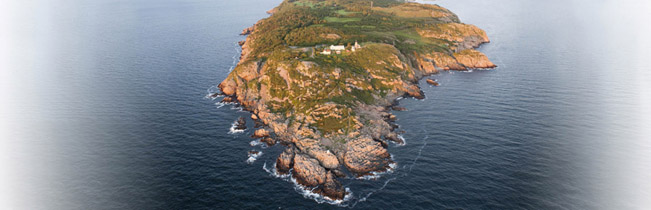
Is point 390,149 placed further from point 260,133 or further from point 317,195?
point 260,133

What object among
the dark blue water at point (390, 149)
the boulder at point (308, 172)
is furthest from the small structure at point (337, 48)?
the boulder at point (308, 172)

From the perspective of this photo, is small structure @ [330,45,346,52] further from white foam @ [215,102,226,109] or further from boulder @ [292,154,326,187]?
boulder @ [292,154,326,187]

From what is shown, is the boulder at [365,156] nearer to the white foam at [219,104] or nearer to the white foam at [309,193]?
the white foam at [309,193]

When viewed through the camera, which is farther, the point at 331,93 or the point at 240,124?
the point at 331,93

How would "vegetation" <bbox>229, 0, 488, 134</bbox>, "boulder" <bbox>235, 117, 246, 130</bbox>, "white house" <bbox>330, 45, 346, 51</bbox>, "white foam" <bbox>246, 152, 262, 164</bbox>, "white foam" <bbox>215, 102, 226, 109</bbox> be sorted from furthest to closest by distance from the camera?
"white house" <bbox>330, 45, 346, 51</bbox>
"white foam" <bbox>215, 102, 226, 109</bbox>
"boulder" <bbox>235, 117, 246, 130</bbox>
"vegetation" <bbox>229, 0, 488, 134</bbox>
"white foam" <bbox>246, 152, 262, 164</bbox>

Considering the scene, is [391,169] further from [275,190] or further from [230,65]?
[230,65]

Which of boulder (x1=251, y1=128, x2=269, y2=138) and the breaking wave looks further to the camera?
boulder (x1=251, y1=128, x2=269, y2=138)

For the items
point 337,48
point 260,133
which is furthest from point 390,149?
point 337,48

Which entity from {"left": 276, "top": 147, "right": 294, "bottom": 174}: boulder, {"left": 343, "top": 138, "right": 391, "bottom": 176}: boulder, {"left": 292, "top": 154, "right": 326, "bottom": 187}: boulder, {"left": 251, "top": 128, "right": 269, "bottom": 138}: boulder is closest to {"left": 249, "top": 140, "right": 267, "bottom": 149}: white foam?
{"left": 251, "top": 128, "right": 269, "bottom": 138}: boulder
